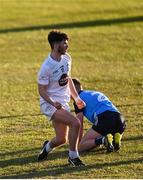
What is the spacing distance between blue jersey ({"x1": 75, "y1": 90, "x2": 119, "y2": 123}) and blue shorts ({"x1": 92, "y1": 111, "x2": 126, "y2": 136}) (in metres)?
0.07

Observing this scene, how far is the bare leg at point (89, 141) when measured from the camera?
344 inches

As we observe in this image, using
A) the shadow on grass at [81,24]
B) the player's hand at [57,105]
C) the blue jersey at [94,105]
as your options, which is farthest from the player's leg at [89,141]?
the shadow on grass at [81,24]

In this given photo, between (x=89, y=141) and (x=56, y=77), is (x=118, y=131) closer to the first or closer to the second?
(x=89, y=141)

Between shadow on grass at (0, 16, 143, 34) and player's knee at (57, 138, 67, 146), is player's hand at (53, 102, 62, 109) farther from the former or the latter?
shadow on grass at (0, 16, 143, 34)

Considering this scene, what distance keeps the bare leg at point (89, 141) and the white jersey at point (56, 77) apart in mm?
805

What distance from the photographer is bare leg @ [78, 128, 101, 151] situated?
8748 millimetres

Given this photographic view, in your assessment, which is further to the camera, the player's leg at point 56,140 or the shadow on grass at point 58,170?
the player's leg at point 56,140

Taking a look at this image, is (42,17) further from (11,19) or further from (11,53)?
(11,53)

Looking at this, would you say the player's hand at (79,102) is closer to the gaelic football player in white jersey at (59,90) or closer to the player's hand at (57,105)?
the gaelic football player in white jersey at (59,90)

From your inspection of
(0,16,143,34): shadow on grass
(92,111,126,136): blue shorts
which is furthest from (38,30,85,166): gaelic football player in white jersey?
(0,16,143,34): shadow on grass

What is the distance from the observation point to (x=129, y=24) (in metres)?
24.8

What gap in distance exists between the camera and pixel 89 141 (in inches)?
346

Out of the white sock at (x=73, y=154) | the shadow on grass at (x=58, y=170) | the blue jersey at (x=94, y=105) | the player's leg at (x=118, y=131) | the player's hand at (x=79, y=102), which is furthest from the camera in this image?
the blue jersey at (x=94, y=105)

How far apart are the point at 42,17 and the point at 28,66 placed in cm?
1129
